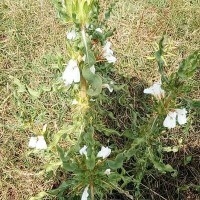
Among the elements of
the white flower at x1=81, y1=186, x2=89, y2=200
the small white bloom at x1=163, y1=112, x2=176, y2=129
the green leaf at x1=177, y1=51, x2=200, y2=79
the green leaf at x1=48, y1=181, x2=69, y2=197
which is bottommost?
the white flower at x1=81, y1=186, x2=89, y2=200

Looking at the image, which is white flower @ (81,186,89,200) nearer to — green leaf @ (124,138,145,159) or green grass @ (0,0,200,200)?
green leaf @ (124,138,145,159)

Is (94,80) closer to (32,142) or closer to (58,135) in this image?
(58,135)

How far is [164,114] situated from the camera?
1.96 metres

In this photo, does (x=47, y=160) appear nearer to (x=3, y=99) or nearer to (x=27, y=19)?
(x=3, y=99)

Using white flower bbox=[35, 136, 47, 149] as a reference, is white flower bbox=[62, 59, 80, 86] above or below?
above

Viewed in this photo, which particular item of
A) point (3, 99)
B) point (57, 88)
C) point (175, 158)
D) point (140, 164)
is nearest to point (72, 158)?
point (57, 88)

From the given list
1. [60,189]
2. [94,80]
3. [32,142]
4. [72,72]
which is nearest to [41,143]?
[32,142]

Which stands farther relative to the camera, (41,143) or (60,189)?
(41,143)

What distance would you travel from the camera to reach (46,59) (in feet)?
10.2

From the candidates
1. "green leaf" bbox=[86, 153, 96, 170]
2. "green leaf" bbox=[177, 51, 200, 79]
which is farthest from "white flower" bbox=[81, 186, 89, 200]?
"green leaf" bbox=[177, 51, 200, 79]

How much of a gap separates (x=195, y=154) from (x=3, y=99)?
1.35 meters

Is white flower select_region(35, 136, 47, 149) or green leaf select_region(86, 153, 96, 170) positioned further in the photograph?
white flower select_region(35, 136, 47, 149)

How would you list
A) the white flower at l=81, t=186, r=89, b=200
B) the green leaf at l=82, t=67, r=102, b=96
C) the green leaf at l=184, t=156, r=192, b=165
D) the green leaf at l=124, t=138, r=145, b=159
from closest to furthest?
the green leaf at l=82, t=67, r=102, b=96
the white flower at l=81, t=186, r=89, b=200
the green leaf at l=124, t=138, r=145, b=159
the green leaf at l=184, t=156, r=192, b=165

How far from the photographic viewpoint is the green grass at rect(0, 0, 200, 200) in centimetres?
270
